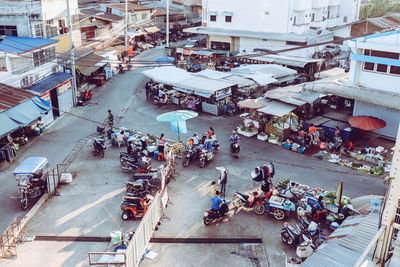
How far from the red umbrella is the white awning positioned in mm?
3794

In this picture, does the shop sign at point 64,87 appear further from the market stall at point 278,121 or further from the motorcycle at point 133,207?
the motorcycle at point 133,207

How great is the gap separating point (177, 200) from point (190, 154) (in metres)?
3.81

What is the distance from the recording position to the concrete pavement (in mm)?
13266

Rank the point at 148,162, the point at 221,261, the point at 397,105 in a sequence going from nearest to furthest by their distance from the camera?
the point at 221,261 < the point at 148,162 < the point at 397,105

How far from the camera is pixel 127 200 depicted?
1548cm

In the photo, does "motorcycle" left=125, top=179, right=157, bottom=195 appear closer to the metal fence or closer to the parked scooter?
the metal fence

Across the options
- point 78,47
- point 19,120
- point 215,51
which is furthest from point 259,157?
point 215,51

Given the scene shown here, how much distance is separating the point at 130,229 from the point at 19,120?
Result: 399 inches

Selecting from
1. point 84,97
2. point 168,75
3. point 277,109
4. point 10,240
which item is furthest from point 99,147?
point 168,75

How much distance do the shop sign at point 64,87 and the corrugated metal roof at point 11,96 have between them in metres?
4.59

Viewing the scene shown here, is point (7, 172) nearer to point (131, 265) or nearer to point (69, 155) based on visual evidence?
point (69, 155)

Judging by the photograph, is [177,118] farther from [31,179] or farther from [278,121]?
[31,179]

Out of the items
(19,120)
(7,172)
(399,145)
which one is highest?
(399,145)

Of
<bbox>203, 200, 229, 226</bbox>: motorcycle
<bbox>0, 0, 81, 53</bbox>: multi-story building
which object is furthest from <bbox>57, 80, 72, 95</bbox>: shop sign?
<bbox>203, 200, 229, 226</bbox>: motorcycle
